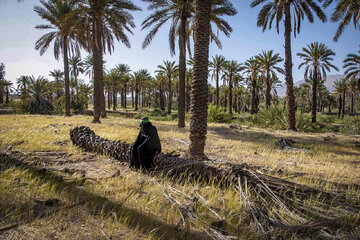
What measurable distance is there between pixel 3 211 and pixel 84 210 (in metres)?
0.81

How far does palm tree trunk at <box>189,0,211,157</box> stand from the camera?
527 cm

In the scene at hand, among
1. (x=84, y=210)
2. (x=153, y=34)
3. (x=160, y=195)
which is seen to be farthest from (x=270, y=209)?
(x=153, y=34)

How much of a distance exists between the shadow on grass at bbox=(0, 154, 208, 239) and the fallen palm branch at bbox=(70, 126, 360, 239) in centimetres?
37

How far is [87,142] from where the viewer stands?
18.3 ft

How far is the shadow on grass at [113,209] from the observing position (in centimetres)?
213

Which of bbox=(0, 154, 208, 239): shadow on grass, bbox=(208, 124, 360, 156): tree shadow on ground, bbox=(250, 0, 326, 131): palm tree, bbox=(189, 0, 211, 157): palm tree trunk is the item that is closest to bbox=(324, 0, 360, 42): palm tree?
bbox=(250, 0, 326, 131): palm tree

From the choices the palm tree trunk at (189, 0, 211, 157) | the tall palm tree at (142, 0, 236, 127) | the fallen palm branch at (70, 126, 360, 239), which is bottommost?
the fallen palm branch at (70, 126, 360, 239)

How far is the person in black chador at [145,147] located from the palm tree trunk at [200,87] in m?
1.36

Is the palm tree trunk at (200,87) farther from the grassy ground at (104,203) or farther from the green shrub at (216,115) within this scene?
the green shrub at (216,115)

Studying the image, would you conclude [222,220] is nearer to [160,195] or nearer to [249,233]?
[249,233]

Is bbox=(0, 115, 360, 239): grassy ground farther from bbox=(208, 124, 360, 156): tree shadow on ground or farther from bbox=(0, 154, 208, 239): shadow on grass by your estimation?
bbox=(208, 124, 360, 156): tree shadow on ground

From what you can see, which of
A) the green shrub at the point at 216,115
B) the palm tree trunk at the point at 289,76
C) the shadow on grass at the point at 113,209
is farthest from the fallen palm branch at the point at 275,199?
the green shrub at the point at 216,115

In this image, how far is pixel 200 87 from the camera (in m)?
5.30

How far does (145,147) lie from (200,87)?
2237 mm
